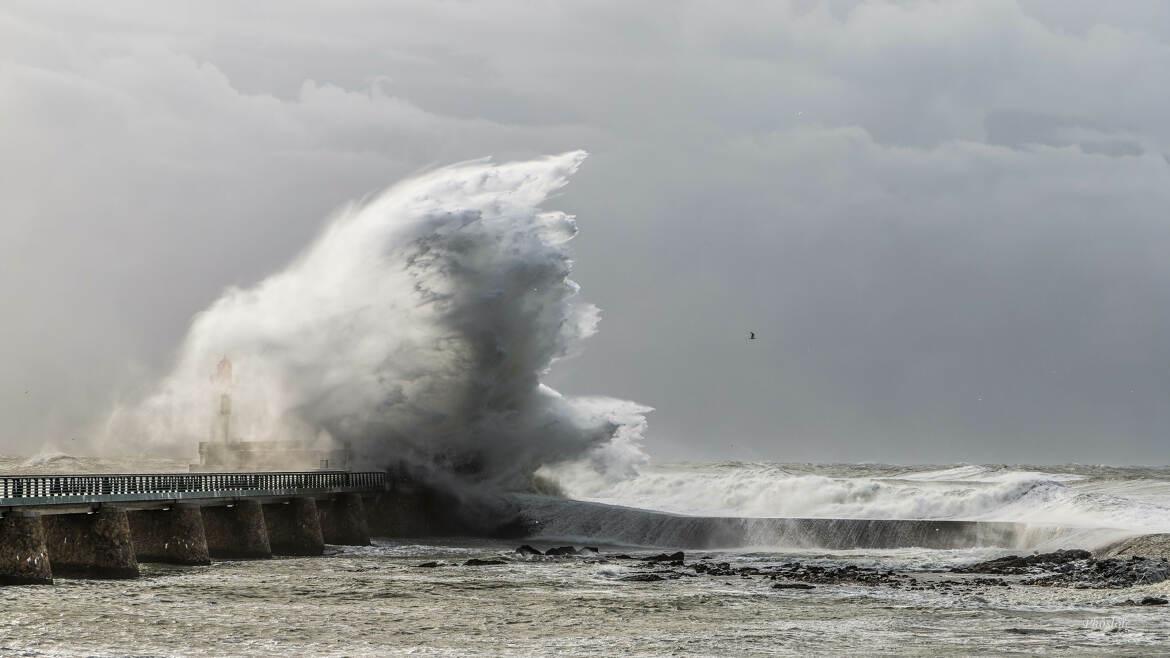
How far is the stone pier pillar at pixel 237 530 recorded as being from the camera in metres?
44.3

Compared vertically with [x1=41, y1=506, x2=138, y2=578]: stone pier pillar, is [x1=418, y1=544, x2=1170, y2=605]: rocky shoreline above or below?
below

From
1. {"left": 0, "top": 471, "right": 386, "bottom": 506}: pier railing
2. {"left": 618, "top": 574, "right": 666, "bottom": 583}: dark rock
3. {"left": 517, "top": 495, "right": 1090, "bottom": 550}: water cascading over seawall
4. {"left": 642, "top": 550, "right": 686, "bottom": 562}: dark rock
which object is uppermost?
{"left": 0, "top": 471, "right": 386, "bottom": 506}: pier railing

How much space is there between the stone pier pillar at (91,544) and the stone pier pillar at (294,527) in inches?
442

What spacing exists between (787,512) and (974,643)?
125ft

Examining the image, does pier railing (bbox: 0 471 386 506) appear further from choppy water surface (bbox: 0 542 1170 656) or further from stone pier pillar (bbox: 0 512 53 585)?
choppy water surface (bbox: 0 542 1170 656)

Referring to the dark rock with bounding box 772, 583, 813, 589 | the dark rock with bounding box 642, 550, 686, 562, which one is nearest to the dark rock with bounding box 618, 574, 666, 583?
the dark rock with bounding box 772, 583, 813, 589

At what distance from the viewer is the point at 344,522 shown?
173 ft

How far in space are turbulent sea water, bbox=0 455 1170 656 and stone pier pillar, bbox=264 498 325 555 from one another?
1336mm

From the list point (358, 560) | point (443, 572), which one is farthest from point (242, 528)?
point (443, 572)

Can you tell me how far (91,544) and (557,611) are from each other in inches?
528

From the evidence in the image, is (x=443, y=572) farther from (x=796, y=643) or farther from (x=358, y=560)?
(x=796, y=643)

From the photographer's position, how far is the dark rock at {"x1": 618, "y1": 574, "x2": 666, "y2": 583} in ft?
124

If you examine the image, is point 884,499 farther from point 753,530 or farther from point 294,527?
point 294,527

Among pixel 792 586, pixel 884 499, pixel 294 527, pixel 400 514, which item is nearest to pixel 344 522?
pixel 294 527
